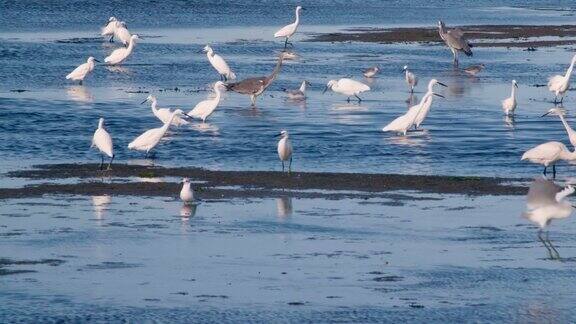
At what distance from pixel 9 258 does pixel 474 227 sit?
180 inches

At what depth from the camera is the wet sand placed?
3575cm

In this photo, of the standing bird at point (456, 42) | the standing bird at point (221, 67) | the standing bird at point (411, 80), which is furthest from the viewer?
the standing bird at point (456, 42)

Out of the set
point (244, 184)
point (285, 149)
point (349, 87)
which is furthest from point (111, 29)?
point (244, 184)

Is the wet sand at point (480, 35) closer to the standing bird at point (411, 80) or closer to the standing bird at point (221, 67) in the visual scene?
the standing bird at point (221, 67)

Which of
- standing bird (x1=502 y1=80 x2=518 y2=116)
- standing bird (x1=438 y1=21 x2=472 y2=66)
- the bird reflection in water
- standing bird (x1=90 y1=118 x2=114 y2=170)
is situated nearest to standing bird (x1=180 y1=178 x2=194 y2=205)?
standing bird (x1=90 y1=118 x2=114 y2=170)

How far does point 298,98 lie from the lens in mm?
24359

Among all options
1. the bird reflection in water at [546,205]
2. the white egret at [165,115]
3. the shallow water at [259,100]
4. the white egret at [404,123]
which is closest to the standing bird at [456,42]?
the shallow water at [259,100]

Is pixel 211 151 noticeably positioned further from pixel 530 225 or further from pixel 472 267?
pixel 472 267

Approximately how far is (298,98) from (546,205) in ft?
40.2

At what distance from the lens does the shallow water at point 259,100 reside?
739 inches

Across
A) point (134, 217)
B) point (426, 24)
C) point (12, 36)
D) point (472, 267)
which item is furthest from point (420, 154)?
point (426, 24)

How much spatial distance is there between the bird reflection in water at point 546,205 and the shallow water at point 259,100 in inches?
195

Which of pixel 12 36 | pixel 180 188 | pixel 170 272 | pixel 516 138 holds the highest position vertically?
pixel 12 36

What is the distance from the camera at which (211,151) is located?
1905 centimetres
